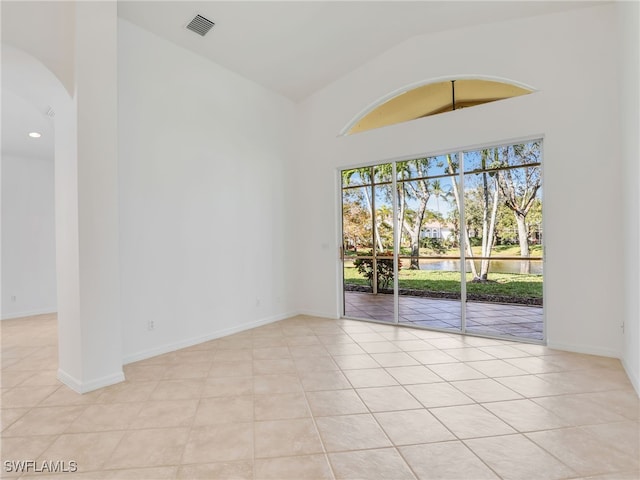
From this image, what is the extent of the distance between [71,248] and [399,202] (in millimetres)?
4009

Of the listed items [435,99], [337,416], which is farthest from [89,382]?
[435,99]

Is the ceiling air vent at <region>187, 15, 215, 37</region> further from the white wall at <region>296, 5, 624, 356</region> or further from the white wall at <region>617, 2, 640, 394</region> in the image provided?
the white wall at <region>617, 2, 640, 394</region>

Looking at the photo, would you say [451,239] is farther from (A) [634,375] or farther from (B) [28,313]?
(B) [28,313]

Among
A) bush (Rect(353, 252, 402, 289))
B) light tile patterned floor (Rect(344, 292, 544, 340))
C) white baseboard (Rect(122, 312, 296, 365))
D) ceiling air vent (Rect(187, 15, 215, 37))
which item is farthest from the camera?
bush (Rect(353, 252, 402, 289))

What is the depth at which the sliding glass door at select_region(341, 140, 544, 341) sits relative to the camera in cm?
430

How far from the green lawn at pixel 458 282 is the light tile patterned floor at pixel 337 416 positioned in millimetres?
1126

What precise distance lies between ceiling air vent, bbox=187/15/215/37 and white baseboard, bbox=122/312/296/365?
3556 millimetres

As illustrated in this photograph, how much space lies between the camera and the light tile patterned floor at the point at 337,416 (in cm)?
182

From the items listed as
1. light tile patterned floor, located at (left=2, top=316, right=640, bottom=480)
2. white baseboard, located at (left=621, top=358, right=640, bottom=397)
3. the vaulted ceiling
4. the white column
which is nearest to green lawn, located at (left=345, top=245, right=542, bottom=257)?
light tile patterned floor, located at (left=2, top=316, right=640, bottom=480)

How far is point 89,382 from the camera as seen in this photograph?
279 centimetres

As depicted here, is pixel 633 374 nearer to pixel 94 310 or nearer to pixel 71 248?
pixel 94 310

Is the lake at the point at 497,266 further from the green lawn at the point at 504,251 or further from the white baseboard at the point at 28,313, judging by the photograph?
the white baseboard at the point at 28,313

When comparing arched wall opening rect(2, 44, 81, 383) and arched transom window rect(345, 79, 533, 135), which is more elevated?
arched transom window rect(345, 79, 533, 135)

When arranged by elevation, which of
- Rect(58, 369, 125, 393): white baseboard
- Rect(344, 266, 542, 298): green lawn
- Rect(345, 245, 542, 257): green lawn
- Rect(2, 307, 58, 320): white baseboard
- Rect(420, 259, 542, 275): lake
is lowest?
Rect(2, 307, 58, 320): white baseboard
